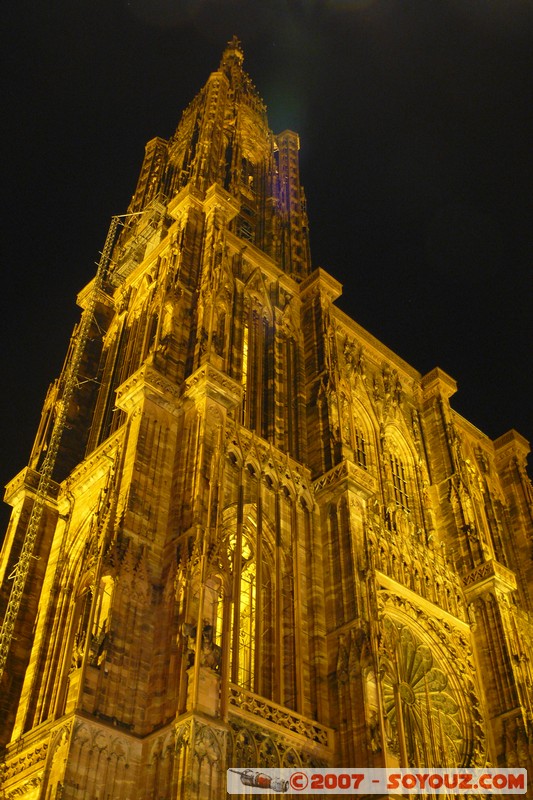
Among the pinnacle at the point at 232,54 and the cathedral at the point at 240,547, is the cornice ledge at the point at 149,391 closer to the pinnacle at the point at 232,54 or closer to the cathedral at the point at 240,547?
the cathedral at the point at 240,547

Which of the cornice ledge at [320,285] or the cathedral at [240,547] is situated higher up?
the cornice ledge at [320,285]

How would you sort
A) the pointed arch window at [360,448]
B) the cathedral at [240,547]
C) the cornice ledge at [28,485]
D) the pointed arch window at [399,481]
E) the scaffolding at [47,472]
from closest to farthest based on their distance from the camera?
the cathedral at [240,547] → the scaffolding at [47,472] → the cornice ledge at [28,485] → the pointed arch window at [360,448] → the pointed arch window at [399,481]

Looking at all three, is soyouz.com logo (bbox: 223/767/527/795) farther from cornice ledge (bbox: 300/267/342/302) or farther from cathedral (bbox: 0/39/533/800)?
cornice ledge (bbox: 300/267/342/302)

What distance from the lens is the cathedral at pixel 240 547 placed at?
2020cm

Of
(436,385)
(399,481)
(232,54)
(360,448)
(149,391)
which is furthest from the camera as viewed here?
(232,54)

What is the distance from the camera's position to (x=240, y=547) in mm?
24703

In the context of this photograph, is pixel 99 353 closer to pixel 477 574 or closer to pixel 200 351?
pixel 200 351

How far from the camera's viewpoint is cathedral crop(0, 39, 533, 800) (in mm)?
20203

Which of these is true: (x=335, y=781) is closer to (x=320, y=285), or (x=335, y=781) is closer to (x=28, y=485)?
(x=28, y=485)

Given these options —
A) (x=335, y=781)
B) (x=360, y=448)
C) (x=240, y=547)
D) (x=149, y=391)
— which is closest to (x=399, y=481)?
(x=360, y=448)

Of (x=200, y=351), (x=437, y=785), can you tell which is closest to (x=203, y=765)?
(x=437, y=785)

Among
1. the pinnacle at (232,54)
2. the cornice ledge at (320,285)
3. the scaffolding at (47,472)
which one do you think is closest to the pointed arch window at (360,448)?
the cornice ledge at (320,285)

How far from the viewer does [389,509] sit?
104 ft

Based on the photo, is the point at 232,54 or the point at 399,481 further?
the point at 232,54
